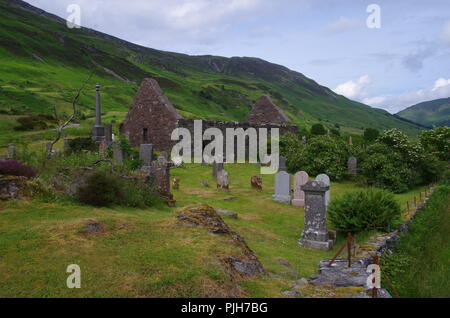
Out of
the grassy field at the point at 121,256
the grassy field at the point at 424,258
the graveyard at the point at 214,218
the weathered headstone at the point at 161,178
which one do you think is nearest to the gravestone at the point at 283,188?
the graveyard at the point at 214,218

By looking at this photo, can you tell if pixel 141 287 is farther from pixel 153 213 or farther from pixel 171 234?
pixel 153 213

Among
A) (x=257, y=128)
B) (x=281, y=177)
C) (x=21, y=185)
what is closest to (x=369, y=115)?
(x=257, y=128)

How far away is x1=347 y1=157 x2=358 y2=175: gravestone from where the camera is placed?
70.7 ft

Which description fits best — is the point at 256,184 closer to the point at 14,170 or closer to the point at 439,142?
the point at 14,170

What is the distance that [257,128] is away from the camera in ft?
102

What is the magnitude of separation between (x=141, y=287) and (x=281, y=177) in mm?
11395

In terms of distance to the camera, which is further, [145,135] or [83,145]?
[145,135]

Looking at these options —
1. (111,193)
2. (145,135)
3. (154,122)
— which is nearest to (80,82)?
(145,135)

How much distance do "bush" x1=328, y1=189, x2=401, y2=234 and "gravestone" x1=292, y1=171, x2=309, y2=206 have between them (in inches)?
141

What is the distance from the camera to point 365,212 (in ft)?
35.3

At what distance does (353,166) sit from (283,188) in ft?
25.7

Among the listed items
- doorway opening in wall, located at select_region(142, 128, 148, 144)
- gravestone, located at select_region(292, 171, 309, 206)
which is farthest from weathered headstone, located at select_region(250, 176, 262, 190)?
doorway opening in wall, located at select_region(142, 128, 148, 144)

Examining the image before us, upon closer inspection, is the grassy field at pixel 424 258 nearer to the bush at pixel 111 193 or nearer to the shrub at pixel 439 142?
the bush at pixel 111 193

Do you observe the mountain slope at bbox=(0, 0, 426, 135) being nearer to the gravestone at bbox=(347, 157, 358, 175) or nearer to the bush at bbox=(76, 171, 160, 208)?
the gravestone at bbox=(347, 157, 358, 175)
